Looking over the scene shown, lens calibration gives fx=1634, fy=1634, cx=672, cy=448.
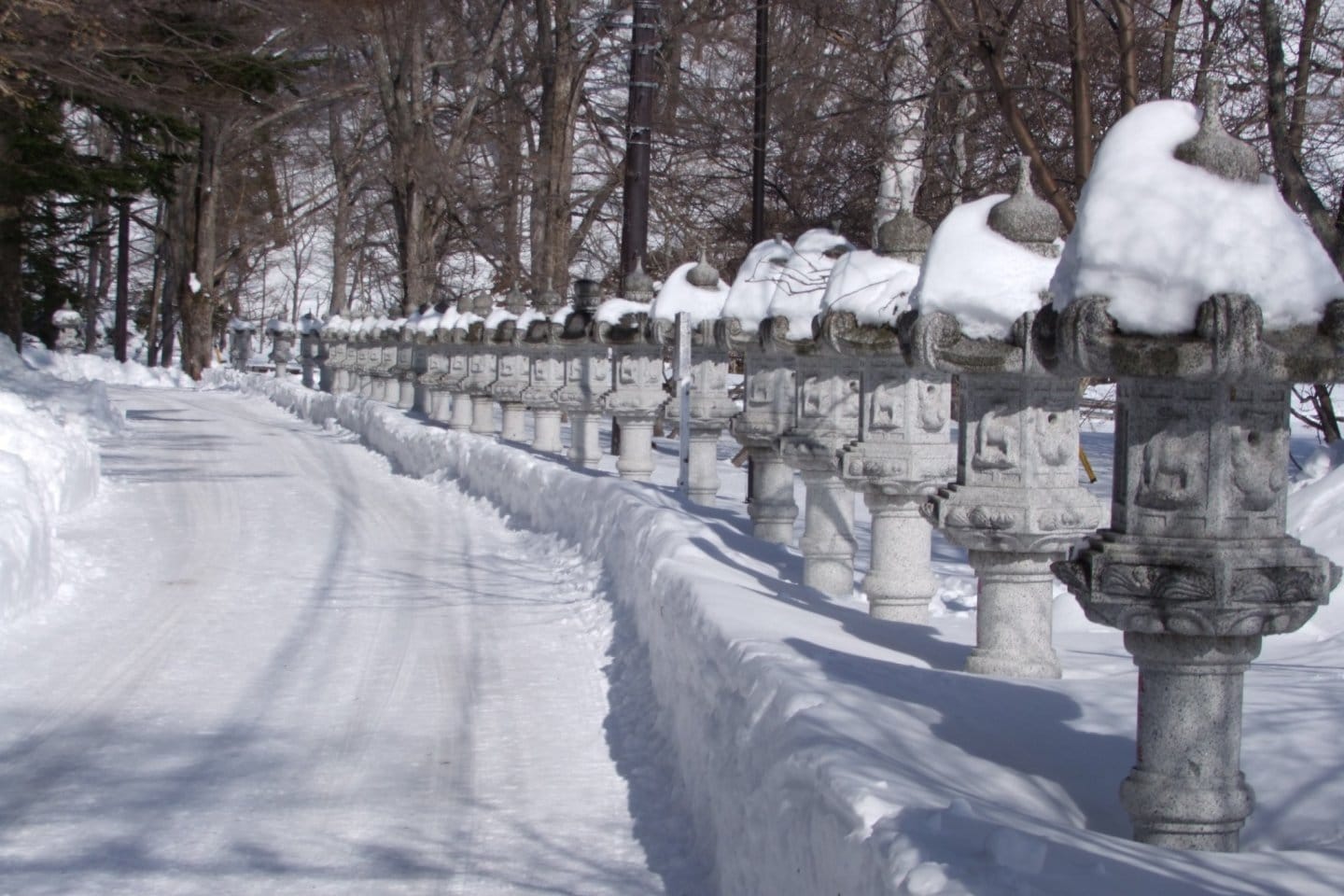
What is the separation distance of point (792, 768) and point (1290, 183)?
303 inches

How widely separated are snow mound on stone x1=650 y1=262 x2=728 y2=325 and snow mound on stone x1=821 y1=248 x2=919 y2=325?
4525 mm

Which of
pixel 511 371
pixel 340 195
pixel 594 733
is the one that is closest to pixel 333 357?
pixel 340 195

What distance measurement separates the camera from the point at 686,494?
46.2ft

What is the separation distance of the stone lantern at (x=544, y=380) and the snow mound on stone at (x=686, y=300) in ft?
14.2

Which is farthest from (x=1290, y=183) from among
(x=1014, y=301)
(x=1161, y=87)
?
(x=1014, y=301)

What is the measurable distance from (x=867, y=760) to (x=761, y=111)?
1195 centimetres

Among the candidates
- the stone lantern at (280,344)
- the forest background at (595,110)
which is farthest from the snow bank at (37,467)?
the stone lantern at (280,344)

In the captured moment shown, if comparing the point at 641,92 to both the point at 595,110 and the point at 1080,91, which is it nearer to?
the point at 1080,91

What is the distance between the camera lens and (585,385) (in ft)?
56.8

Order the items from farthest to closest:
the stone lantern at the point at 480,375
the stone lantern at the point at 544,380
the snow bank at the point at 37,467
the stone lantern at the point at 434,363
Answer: the stone lantern at the point at 434,363
the stone lantern at the point at 480,375
the stone lantern at the point at 544,380
the snow bank at the point at 37,467

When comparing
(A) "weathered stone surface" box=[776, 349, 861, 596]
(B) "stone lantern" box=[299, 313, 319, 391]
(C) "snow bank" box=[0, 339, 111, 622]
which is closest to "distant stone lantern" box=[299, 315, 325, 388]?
(B) "stone lantern" box=[299, 313, 319, 391]

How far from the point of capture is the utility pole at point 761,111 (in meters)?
15.1

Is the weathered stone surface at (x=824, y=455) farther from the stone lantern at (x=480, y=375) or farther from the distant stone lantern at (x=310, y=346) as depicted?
the distant stone lantern at (x=310, y=346)

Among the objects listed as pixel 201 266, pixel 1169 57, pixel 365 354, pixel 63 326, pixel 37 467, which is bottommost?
pixel 37 467
